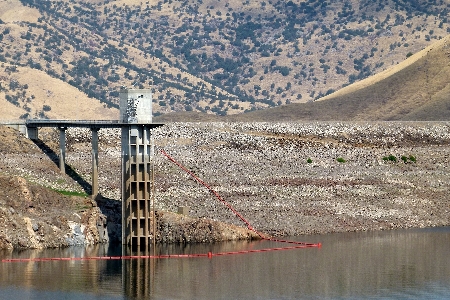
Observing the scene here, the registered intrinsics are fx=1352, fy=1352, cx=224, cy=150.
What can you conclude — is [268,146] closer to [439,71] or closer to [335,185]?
[335,185]

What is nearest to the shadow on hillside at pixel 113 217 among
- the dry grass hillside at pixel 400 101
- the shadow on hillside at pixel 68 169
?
the shadow on hillside at pixel 68 169

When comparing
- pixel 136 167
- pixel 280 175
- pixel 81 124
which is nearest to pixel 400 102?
pixel 280 175

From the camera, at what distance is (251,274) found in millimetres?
80062

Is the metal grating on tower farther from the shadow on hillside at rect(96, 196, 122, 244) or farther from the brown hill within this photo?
the brown hill

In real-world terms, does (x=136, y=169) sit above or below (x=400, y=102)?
below

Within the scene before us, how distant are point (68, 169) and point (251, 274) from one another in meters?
25.7

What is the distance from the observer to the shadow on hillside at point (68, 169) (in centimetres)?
9756

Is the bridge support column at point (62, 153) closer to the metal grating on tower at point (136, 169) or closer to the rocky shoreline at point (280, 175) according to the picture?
the rocky shoreline at point (280, 175)

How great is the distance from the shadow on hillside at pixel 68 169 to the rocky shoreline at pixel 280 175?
23cm

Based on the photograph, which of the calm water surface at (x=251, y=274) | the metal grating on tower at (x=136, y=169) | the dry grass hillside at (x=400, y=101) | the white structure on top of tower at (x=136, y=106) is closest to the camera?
the calm water surface at (x=251, y=274)

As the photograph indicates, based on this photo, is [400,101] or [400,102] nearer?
[400,102]

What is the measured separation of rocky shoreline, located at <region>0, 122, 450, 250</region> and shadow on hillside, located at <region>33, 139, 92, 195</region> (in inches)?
9.1

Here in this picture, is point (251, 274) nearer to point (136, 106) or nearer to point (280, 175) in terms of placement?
point (136, 106)

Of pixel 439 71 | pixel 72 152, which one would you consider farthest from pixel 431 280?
pixel 439 71
